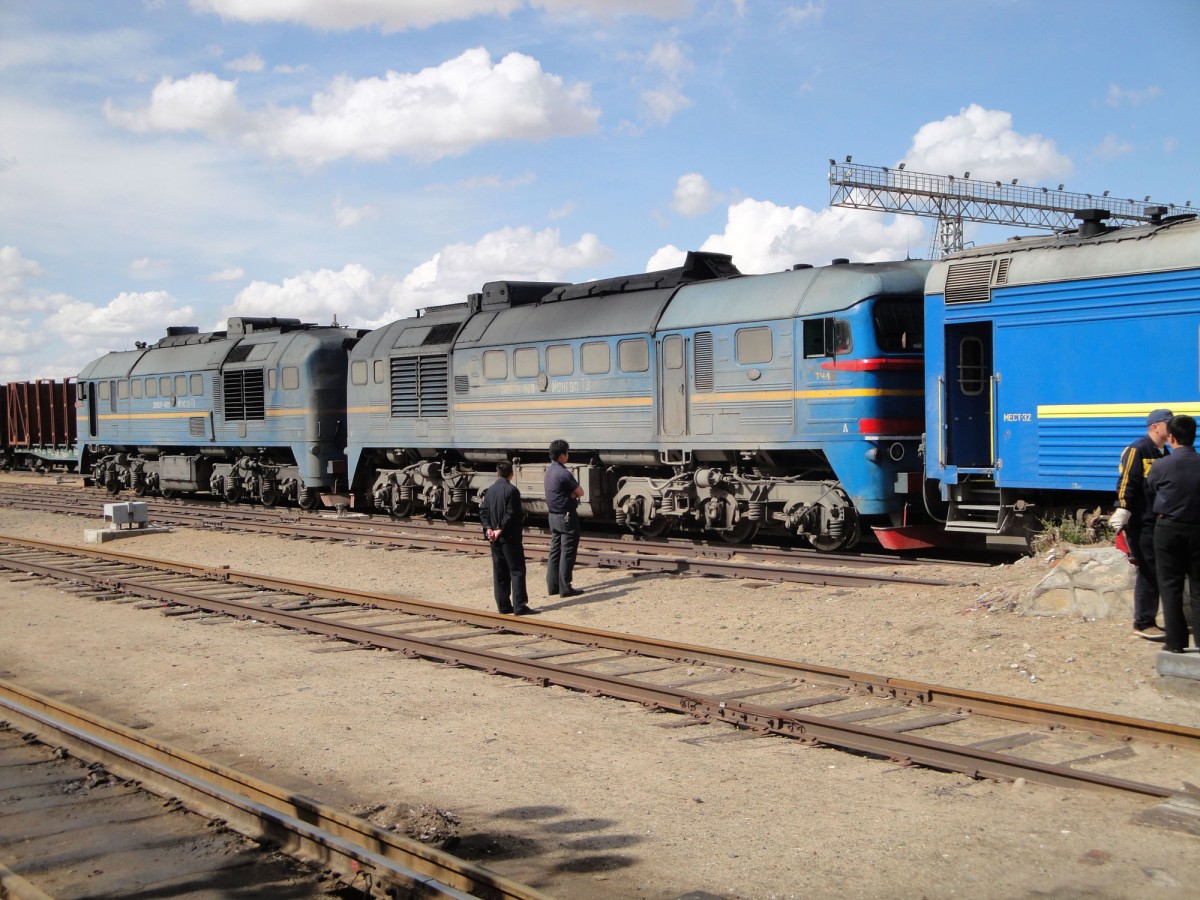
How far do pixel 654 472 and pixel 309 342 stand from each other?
1098 cm

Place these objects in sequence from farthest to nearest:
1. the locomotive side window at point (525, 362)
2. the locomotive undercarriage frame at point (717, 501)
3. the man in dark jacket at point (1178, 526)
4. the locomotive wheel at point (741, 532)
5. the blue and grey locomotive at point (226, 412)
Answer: the blue and grey locomotive at point (226, 412)
the locomotive side window at point (525, 362)
the locomotive wheel at point (741, 532)
the locomotive undercarriage frame at point (717, 501)
the man in dark jacket at point (1178, 526)

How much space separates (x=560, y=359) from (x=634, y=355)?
1697 millimetres

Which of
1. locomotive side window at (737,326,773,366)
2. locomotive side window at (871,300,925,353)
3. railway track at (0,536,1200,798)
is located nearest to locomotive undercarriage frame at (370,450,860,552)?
locomotive side window at (737,326,773,366)

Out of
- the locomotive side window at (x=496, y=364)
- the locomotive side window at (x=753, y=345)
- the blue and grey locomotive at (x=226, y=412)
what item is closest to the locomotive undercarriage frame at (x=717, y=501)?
the locomotive side window at (x=496, y=364)

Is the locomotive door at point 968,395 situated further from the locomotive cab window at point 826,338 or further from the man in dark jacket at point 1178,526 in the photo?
the man in dark jacket at point 1178,526

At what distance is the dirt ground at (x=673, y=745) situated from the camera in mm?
5410

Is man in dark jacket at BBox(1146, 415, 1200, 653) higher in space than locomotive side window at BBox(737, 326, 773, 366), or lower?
lower

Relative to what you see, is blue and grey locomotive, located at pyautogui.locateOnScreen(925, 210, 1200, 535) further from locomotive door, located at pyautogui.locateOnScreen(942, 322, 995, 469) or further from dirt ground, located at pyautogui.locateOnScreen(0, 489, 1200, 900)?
dirt ground, located at pyautogui.locateOnScreen(0, 489, 1200, 900)

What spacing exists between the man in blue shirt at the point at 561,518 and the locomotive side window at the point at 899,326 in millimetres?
4584

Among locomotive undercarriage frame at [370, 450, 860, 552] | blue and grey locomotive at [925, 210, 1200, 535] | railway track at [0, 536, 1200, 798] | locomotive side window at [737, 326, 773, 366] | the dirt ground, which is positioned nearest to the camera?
the dirt ground

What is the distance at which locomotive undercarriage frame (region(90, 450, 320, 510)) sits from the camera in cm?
2675

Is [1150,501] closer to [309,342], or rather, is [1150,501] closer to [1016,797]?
[1016,797]

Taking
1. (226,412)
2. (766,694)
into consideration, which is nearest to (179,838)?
(766,694)

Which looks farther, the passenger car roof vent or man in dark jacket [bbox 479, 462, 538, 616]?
the passenger car roof vent
